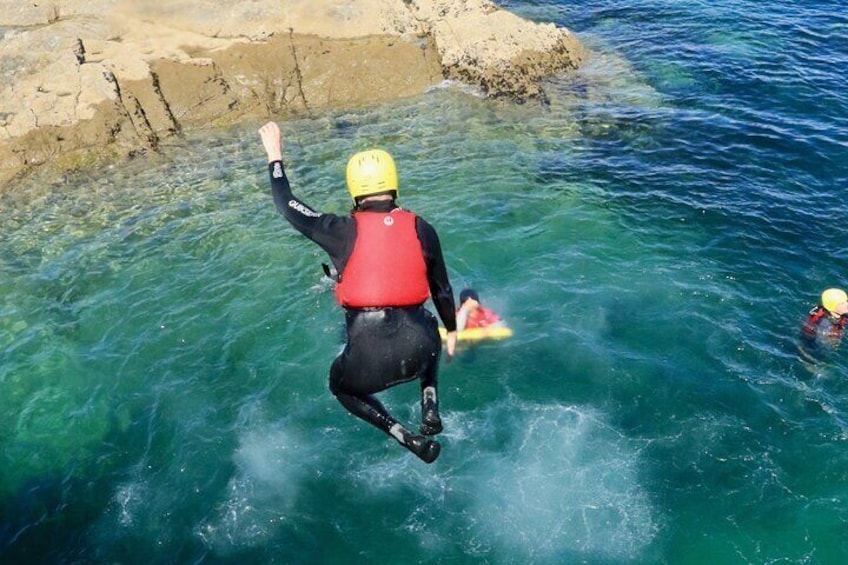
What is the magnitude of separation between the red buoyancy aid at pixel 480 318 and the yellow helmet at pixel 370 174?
5897 mm

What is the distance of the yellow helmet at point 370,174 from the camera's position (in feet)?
18.3

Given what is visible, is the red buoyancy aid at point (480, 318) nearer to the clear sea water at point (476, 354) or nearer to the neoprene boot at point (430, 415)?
the clear sea water at point (476, 354)

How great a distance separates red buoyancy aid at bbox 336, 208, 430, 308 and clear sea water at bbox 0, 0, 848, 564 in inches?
159

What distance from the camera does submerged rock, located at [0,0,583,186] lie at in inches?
703

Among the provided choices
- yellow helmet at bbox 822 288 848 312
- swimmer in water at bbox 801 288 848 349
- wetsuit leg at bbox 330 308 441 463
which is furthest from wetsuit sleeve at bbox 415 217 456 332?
yellow helmet at bbox 822 288 848 312

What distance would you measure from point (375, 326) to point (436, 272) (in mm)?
741

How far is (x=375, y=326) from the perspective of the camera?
5.79 m

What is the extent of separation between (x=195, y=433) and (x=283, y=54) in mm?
14017

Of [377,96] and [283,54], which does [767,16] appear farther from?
[283,54]

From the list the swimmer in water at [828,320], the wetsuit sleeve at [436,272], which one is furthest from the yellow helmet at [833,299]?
the wetsuit sleeve at [436,272]

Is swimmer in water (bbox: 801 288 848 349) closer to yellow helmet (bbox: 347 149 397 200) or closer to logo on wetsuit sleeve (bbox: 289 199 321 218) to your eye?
yellow helmet (bbox: 347 149 397 200)

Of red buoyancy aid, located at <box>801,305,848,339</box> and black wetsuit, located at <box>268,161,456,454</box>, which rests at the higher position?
black wetsuit, located at <box>268,161,456,454</box>

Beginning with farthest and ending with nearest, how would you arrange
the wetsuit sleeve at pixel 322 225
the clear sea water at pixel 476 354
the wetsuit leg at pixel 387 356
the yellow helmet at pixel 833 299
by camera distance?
the yellow helmet at pixel 833 299 → the clear sea water at pixel 476 354 → the wetsuit leg at pixel 387 356 → the wetsuit sleeve at pixel 322 225

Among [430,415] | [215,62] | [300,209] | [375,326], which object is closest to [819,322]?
[430,415]
